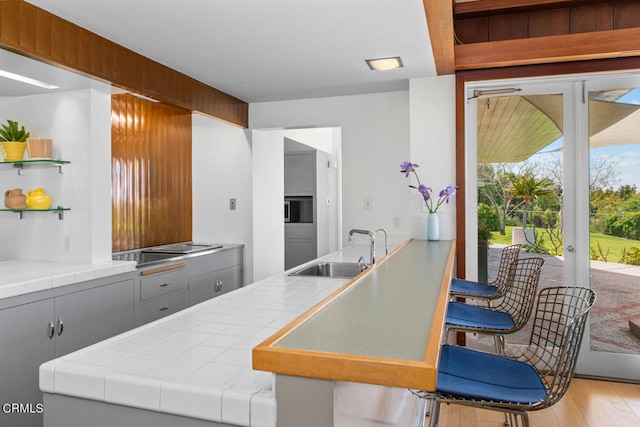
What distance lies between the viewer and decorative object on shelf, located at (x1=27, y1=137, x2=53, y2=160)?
8.92 ft

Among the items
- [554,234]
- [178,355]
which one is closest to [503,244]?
[554,234]

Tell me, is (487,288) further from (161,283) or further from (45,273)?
(45,273)

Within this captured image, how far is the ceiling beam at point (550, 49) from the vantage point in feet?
9.26

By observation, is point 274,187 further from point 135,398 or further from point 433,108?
point 135,398

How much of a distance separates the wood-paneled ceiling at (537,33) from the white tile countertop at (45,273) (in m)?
2.42

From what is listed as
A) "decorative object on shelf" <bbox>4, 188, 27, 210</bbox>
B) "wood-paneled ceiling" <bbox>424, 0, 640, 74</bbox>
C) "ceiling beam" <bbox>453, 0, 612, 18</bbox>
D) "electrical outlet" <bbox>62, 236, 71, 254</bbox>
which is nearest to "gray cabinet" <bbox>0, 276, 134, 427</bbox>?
"electrical outlet" <bbox>62, 236, 71, 254</bbox>

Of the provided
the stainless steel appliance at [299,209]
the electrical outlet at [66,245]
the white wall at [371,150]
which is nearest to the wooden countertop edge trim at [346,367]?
the electrical outlet at [66,245]

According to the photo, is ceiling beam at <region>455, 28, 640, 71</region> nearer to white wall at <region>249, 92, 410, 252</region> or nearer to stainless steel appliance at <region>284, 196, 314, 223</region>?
white wall at <region>249, 92, 410, 252</region>

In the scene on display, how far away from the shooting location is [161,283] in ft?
10.2

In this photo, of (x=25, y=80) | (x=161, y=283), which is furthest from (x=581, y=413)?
(x=25, y=80)

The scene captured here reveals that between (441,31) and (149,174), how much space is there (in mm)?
2717

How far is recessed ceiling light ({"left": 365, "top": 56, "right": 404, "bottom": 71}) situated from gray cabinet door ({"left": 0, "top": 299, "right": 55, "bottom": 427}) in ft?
7.98

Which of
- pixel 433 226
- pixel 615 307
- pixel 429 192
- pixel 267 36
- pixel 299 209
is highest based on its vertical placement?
pixel 267 36

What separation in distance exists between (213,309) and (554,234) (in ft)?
9.00
